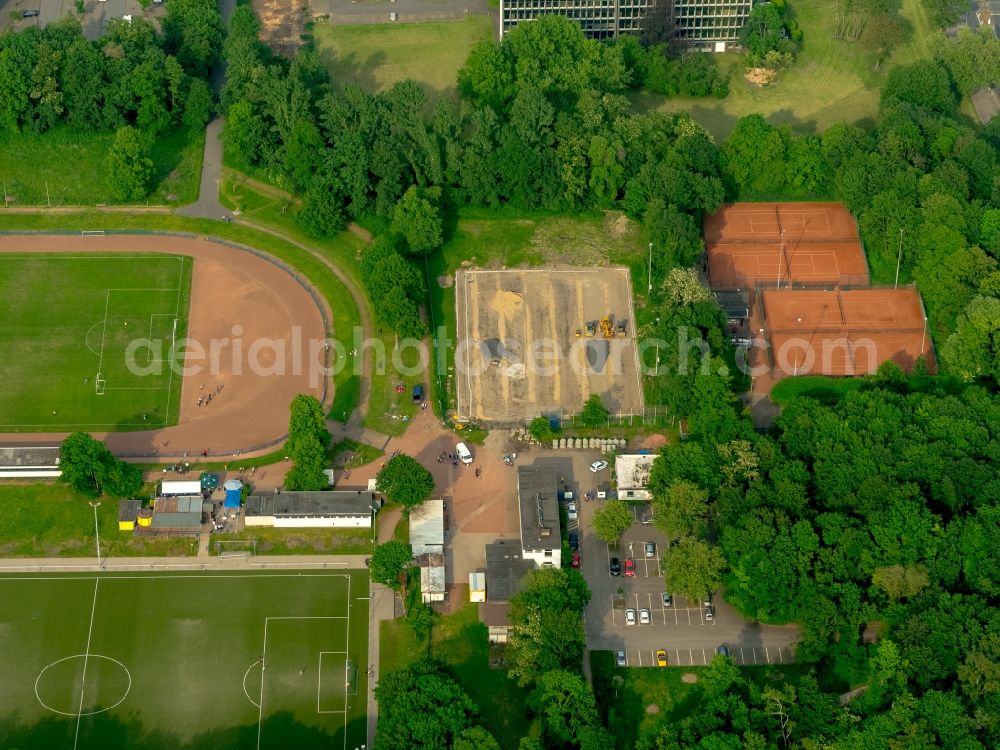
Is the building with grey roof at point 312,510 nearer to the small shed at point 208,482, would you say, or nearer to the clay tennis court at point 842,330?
the small shed at point 208,482

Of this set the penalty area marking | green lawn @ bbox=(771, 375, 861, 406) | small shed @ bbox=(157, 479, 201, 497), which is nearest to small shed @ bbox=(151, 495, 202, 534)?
small shed @ bbox=(157, 479, 201, 497)

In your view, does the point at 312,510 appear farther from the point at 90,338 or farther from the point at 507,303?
the point at 90,338

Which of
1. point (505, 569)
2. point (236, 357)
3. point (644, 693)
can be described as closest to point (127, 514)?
point (236, 357)

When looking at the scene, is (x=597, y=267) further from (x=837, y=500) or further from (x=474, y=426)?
(x=837, y=500)

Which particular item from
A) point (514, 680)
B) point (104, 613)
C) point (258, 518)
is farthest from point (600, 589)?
point (104, 613)

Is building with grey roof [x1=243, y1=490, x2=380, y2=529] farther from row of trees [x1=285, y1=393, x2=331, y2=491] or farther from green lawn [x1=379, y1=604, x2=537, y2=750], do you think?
green lawn [x1=379, y1=604, x2=537, y2=750]

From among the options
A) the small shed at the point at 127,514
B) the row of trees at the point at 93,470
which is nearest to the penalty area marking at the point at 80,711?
the small shed at the point at 127,514
